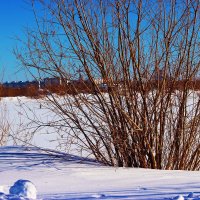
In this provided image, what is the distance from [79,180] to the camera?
4090 mm

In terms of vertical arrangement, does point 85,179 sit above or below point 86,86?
below

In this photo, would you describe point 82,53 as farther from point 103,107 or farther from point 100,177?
point 100,177

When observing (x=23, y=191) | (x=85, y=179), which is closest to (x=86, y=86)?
(x=85, y=179)

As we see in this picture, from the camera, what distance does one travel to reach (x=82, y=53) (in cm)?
520

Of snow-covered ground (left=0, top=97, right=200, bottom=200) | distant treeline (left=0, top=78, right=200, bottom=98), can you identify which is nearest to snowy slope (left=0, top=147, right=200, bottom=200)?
snow-covered ground (left=0, top=97, right=200, bottom=200)

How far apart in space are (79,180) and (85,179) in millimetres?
71

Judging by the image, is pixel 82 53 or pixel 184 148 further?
pixel 184 148

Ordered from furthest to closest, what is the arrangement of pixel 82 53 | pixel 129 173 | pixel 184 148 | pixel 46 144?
pixel 46 144
pixel 184 148
pixel 82 53
pixel 129 173

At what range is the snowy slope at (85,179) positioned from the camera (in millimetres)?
3377

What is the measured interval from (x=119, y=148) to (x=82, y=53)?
1221mm

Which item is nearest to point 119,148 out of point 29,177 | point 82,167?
point 82,167

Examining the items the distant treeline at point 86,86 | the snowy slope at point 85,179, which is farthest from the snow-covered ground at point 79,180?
the distant treeline at point 86,86

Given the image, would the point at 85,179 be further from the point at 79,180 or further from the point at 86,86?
the point at 86,86

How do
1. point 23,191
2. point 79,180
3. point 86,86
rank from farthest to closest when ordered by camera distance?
point 86,86
point 79,180
point 23,191
